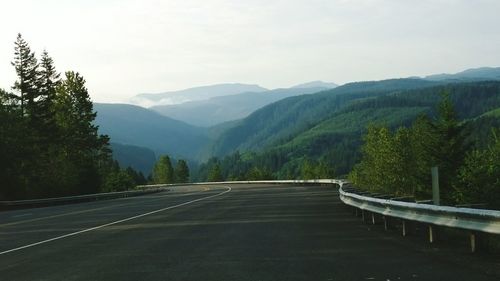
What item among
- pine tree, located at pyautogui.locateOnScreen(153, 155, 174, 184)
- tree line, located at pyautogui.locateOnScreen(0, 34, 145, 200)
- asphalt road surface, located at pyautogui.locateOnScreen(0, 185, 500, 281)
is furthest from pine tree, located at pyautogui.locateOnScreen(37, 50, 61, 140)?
pine tree, located at pyautogui.locateOnScreen(153, 155, 174, 184)

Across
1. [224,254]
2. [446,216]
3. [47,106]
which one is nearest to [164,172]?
[47,106]

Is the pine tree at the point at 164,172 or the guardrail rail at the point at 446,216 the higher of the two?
the guardrail rail at the point at 446,216

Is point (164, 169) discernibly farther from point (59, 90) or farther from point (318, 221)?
point (318, 221)

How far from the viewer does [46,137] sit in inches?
2452

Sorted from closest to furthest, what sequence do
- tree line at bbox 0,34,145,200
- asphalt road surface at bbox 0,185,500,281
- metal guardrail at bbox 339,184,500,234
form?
asphalt road surface at bbox 0,185,500,281 → metal guardrail at bbox 339,184,500,234 → tree line at bbox 0,34,145,200

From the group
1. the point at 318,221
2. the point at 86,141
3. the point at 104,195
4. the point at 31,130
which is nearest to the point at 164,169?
the point at 86,141

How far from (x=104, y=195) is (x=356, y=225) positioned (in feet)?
112

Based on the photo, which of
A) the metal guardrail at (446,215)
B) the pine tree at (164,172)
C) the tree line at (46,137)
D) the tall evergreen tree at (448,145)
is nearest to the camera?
the metal guardrail at (446,215)

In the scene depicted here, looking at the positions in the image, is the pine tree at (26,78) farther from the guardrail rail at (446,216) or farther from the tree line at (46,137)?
the guardrail rail at (446,216)

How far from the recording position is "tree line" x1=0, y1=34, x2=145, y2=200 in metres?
45.6

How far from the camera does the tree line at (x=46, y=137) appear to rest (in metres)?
45.6

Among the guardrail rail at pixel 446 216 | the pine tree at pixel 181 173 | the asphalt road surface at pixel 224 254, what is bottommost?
the pine tree at pixel 181 173

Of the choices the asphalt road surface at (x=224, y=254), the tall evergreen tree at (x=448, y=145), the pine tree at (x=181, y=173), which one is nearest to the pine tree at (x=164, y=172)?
the pine tree at (x=181, y=173)

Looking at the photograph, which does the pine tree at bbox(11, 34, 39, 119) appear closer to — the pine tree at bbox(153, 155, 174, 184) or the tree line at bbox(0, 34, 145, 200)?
the tree line at bbox(0, 34, 145, 200)
